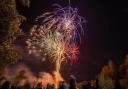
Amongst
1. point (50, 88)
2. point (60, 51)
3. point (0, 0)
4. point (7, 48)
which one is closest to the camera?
point (50, 88)

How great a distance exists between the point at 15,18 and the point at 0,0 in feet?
5.97

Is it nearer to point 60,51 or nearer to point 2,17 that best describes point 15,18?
point 2,17

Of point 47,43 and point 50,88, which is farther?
point 47,43

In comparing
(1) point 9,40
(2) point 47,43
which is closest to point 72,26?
(2) point 47,43

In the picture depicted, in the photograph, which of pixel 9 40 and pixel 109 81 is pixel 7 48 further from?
pixel 109 81

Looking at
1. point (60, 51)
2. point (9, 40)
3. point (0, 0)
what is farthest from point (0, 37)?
point (60, 51)

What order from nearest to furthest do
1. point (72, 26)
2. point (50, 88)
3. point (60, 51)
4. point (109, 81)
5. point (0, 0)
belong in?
point (50, 88) → point (0, 0) → point (72, 26) → point (60, 51) → point (109, 81)

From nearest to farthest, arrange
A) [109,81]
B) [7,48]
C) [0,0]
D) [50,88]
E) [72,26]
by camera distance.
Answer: [50,88] < [0,0] < [7,48] < [72,26] < [109,81]

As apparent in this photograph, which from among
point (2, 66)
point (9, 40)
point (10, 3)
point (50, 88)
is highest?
point (10, 3)

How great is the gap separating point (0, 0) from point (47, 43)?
21758 mm

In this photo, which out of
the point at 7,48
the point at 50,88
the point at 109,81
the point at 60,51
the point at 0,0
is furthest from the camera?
the point at 109,81

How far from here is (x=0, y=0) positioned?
2608 cm

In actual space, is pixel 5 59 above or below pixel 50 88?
above

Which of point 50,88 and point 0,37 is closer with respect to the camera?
point 50,88
